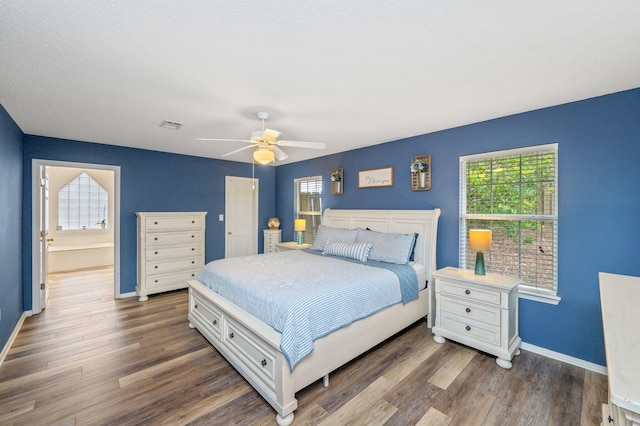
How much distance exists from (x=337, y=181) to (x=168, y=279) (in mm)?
3199

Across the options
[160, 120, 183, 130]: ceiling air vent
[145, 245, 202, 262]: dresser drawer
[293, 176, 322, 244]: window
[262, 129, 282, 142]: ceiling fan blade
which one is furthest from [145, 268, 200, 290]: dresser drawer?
[262, 129, 282, 142]: ceiling fan blade

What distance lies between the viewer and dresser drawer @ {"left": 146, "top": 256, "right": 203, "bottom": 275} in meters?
4.33

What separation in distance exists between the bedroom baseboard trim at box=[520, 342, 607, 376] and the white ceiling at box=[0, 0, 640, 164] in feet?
7.63

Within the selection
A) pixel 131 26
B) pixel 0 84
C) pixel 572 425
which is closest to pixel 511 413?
pixel 572 425

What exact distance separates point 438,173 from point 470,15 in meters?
2.24

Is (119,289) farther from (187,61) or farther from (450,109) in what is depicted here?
(450,109)

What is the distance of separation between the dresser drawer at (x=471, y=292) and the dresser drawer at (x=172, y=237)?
3860 mm

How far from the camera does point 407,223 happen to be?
365 cm

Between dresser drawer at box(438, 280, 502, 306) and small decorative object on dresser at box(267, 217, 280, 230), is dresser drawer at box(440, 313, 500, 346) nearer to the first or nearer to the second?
Result: dresser drawer at box(438, 280, 502, 306)

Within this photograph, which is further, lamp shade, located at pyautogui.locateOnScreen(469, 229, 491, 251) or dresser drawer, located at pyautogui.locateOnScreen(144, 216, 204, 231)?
dresser drawer, located at pyautogui.locateOnScreen(144, 216, 204, 231)

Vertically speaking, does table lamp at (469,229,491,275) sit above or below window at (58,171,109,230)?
below

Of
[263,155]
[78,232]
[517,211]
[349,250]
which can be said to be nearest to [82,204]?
[78,232]

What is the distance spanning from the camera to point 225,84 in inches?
85.7

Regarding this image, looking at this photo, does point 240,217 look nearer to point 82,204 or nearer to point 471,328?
point 82,204
